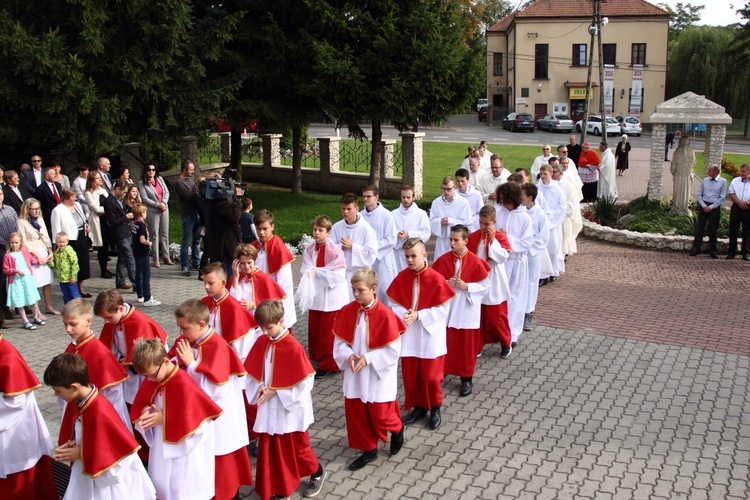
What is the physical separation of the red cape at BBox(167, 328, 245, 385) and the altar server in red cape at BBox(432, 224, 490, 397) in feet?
9.40

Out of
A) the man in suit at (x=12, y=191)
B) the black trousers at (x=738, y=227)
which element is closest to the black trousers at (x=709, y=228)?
the black trousers at (x=738, y=227)

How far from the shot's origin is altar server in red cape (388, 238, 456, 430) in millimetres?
7148

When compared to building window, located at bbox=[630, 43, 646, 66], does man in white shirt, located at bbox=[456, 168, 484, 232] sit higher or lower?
lower

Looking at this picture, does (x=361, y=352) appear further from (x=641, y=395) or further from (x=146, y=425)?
(x=641, y=395)

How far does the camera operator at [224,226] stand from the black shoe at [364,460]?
219 inches

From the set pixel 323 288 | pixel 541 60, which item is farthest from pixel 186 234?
pixel 541 60

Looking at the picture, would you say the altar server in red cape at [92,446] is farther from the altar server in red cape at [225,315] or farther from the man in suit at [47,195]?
the man in suit at [47,195]

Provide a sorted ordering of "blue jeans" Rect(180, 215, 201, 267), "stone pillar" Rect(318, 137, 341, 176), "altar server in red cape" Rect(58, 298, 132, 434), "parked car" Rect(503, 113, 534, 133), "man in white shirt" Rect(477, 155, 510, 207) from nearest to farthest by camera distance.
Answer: "altar server in red cape" Rect(58, 298, 132, 434), "blue jeans" Rect(180, 215, 201, 267), "man in white shirt" Rect(477, 155, 510, 207), "stone pillar" Rect(318, 137, 341, 176), "parked car" Rect(503, 113, 534, 133)

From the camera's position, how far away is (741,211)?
47.4 feet

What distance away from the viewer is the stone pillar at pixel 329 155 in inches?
907

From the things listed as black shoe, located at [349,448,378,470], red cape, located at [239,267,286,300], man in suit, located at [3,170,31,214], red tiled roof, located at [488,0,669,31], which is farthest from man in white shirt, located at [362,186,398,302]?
red tiled roof, located at [488,0,669,31]

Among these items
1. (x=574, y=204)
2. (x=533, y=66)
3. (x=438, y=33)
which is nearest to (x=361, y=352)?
(x=574, y=204)

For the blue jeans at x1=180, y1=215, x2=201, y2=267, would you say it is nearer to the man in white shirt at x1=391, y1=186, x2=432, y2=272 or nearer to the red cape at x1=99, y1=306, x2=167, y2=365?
the man in white shirt at x1=391, y1=186, x2=432, y2=272

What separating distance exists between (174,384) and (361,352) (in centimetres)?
185
